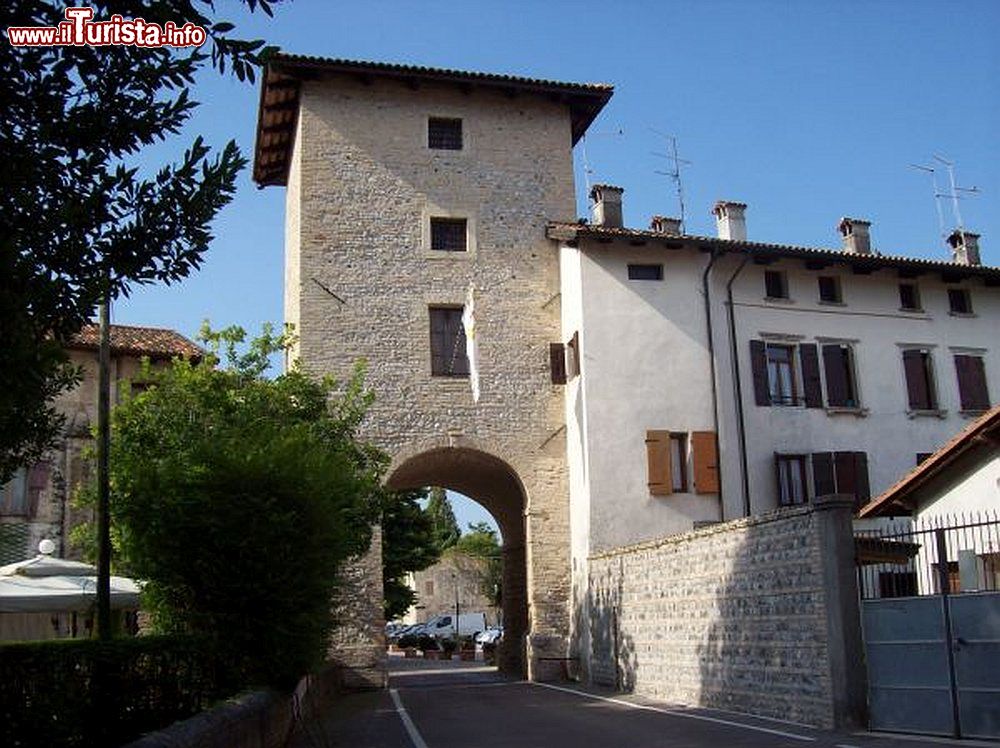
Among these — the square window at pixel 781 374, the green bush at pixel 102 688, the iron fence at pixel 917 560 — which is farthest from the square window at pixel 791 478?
the green bush at pixel 102 688

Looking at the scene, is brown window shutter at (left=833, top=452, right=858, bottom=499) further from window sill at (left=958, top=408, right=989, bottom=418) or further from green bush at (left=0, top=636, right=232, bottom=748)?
green bush at (left=0, top=636, right=232, bottom=748)

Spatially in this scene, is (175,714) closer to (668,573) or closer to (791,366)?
(668,573)

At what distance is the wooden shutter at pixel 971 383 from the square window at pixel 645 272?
8.62m

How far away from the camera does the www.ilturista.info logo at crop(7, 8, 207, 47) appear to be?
4449 mm

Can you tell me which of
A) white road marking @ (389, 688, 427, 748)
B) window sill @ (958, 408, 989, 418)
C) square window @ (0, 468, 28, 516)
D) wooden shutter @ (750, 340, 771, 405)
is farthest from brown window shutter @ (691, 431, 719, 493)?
square window @ (0, 468, 28, 516)

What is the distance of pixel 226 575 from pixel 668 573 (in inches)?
346

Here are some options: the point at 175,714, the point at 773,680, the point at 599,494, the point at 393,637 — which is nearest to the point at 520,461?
the point at 599,494

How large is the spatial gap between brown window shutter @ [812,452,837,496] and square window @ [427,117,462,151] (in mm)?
11877

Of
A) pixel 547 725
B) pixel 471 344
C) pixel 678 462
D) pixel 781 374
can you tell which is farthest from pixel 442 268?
pixel 547 725

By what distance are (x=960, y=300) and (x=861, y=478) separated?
6295 mm

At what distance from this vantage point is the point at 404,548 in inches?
1563

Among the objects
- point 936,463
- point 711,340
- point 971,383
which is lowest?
point 936,463

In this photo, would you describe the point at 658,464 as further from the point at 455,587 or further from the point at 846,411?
the point at 455,587

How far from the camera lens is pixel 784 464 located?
77.7 feet
